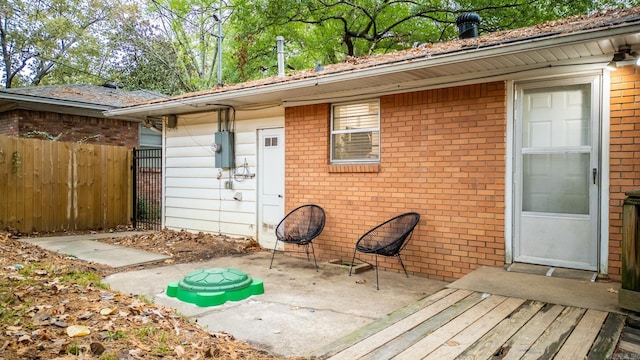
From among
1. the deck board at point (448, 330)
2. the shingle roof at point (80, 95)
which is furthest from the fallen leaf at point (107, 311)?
the shingle roof at point (80, 95)

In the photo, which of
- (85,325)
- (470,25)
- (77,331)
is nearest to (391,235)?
(85,325)

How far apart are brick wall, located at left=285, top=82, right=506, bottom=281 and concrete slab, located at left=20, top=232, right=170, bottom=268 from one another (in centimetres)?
289

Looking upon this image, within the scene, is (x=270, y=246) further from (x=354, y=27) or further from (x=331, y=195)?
(x=354, y=27)

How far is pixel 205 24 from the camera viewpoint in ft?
77.2

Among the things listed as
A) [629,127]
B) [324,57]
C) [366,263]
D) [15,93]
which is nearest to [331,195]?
[366,263]

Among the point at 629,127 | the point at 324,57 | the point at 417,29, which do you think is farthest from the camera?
the point at 324,57

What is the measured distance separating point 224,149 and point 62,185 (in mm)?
3918

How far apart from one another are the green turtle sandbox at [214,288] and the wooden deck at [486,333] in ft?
6.24

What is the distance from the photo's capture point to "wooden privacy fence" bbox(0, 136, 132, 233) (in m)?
8.38

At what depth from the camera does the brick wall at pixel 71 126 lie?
11.1m

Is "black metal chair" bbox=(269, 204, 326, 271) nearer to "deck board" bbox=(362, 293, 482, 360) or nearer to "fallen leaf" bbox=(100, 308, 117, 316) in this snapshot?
"deck board" bbox=(362, 293, 482, 360)

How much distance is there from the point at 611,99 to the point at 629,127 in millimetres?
346

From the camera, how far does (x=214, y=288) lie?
4543 mm

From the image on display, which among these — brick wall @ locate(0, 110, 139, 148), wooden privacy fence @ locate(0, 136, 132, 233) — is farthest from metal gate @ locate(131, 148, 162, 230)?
brick wall @ locate(0, 110, 139, 148)
